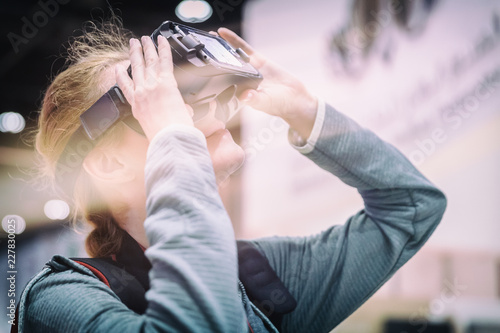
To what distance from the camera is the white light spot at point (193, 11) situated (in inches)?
69.8

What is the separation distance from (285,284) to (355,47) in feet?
4.52

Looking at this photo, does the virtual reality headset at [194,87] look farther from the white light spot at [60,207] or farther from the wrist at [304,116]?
the white light spot at [60,207]

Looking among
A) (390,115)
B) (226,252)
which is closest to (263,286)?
(226,252)

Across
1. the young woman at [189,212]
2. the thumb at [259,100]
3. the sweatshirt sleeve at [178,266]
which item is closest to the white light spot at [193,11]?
the young woman at [189,212]

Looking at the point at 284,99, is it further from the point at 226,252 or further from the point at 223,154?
the point at 226,252

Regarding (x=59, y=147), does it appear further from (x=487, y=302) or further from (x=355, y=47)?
(x=487, y=302)

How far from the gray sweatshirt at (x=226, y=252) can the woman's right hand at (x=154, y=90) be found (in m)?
0.03

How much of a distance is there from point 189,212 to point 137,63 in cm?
26

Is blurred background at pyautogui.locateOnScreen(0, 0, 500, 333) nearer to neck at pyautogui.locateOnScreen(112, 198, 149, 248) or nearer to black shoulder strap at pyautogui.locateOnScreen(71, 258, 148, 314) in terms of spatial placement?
neck at pyautogui.locateOnScreen(112, 198, 149, 248)

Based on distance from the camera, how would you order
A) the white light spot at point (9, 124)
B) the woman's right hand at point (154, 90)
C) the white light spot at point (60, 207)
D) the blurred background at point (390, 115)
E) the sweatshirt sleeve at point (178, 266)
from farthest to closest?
1. the white light spot at point (9, 124)
2. the blurred background at point (390, 115)
3. the white light spot at point (60, 207)
4. the woman's right hand at point (154, 90)
5. the sweatshirt sleeve at point (178, 266)

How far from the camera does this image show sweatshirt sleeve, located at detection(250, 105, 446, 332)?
0.79 m

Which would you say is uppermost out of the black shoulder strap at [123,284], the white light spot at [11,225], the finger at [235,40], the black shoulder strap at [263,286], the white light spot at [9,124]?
the white light spot at [9,124]

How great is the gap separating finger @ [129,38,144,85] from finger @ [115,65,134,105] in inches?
0.6

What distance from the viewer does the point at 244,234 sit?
1.92 meters
